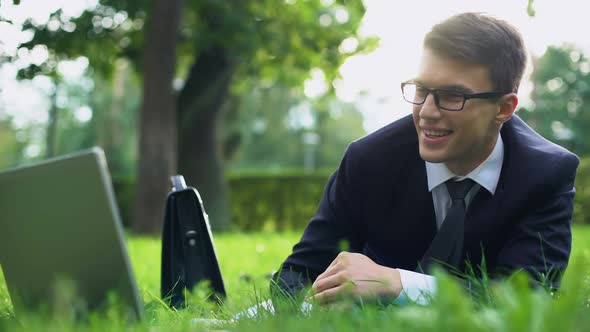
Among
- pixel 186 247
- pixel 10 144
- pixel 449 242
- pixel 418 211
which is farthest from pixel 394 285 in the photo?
pixel 10 144

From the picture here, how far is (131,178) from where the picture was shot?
72.2ft

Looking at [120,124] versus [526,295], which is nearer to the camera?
[526,295]

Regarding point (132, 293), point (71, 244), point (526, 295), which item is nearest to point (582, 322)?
point (526, 295)

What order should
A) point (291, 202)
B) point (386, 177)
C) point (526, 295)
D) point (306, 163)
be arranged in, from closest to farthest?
point (526, 295) < point (386, 177) < point (291, 202) < point (306, 163)

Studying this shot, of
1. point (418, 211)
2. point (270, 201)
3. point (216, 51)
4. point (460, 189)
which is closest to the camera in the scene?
point (460, 189)

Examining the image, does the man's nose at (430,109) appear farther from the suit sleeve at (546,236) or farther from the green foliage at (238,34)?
the green foliage at (238,34)

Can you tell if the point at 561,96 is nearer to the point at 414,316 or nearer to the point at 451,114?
the point at 451,114

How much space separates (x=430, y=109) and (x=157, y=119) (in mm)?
10825

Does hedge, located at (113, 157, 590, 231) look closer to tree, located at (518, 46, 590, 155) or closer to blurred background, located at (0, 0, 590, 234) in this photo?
→ blurred background, located at (0, 0, 590, 234)

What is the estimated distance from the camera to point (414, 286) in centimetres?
263

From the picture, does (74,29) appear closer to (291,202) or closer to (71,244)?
(291,202)

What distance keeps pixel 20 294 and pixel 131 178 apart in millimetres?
20064

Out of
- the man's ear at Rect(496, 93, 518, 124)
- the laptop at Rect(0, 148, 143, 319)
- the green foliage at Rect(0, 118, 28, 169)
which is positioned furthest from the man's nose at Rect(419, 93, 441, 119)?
the green foliage at Rect(0, 118, 28, 169)

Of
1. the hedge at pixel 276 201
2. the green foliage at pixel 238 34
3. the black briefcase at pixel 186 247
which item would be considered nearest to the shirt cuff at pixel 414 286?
the black briefcase at pixel 186 247
